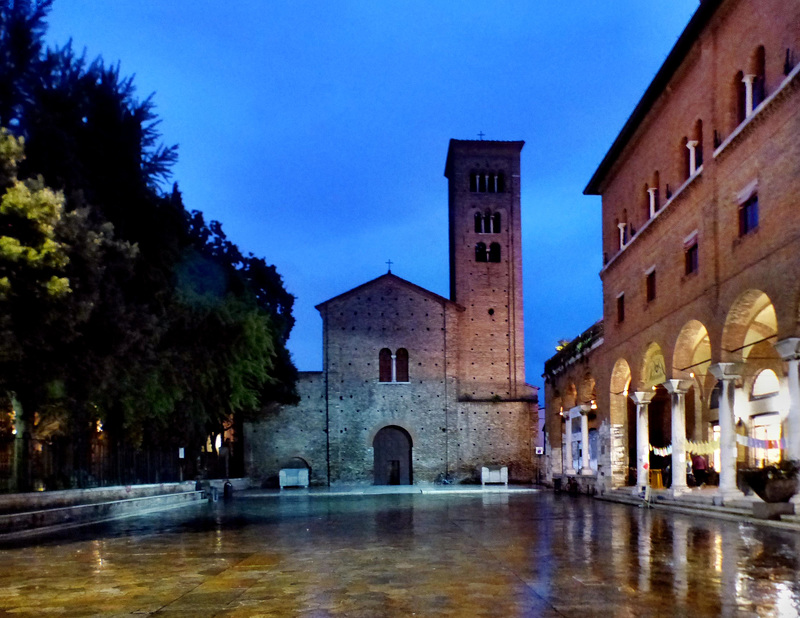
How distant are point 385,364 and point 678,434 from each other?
22.2m

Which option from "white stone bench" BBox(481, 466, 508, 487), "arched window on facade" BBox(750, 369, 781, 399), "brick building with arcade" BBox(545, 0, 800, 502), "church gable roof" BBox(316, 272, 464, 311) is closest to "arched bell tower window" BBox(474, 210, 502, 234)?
"church gable roof" BBox(316, 272, 464, 311)

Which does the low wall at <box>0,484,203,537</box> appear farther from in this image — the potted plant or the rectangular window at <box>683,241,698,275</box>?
the rectangular window at <box>683,241,698,275</box>

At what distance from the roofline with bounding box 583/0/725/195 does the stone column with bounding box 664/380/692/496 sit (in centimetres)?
748

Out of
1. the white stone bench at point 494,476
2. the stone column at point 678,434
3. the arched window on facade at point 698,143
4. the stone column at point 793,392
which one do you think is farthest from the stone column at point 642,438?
the white stone bench at point 494,476

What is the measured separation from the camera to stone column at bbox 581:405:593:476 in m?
26.3

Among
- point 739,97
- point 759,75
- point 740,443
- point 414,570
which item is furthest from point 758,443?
point 414,570

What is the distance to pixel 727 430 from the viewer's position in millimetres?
15555

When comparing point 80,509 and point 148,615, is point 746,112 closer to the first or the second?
point 148,615

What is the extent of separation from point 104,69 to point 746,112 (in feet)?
44.2

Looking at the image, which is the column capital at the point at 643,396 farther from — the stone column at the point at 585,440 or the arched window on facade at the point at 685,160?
the arched window on facade at the point at 685,160

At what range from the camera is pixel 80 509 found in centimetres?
1622

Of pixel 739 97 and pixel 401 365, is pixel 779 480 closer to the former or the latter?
pixel 739 97

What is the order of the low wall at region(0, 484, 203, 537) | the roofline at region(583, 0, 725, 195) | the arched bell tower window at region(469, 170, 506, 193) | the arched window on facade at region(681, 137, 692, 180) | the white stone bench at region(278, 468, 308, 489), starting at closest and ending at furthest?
the low wall at region(0, 484, 203, 537) < the roofline at region(583, 0, 725, 195) < the arched window on facade at region(681, 137, 692, 180) < the white stone bench at region(278, 468, 308, 489) < the arched bell tower window at region(469, 170, 506, 193)

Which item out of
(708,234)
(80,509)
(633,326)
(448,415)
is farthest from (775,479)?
(448,415)
